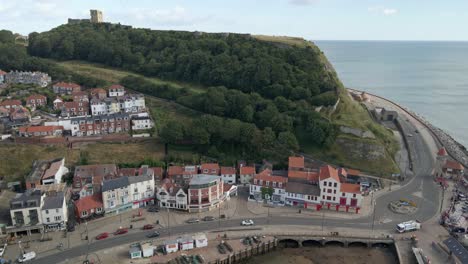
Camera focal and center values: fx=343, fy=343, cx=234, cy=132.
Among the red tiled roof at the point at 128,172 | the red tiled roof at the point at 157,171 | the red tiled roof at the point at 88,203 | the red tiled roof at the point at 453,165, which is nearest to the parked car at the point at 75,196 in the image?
the red tiled roof at the point at 88,203

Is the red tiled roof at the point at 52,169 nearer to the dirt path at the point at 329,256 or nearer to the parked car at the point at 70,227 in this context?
the parked car at the point at 70,227

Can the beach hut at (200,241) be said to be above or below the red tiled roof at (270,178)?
below

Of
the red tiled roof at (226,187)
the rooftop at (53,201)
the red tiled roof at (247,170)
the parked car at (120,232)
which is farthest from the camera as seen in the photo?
the red tiled roof at (247,170)

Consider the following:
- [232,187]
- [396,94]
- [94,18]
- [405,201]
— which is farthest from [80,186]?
[396,94]

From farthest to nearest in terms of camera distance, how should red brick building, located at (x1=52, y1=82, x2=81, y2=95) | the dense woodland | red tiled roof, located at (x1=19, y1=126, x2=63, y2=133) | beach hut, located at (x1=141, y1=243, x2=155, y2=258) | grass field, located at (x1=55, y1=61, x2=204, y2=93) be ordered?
grass field, located at (x1=55, y1=61, x2=204, y2=93), red brick building, located at (x1=52, y1=82, x2=81, y2=95), the dense woodland, red tiled roof, located at (x1=19, y1=126, x2=63, y2=133), beach hut, located at (x1=141, y1=243, x2=155, y2=258)

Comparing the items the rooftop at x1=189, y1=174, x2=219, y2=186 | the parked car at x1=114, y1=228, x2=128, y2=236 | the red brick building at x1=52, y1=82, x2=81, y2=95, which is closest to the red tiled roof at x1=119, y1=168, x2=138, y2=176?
the rooftop at x1=189, y1=174, x2=219, y2=186

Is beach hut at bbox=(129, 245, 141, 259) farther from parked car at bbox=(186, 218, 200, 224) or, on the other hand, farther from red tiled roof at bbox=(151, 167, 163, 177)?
red tiled roof at bbox=(151, 167, 163, 177)

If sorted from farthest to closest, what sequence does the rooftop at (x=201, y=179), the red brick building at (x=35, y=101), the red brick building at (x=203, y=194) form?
the red brick building at (x=35, y=101)
the rooftop at (x=201, y=179)
the red brick building at (x=203, y=194)
